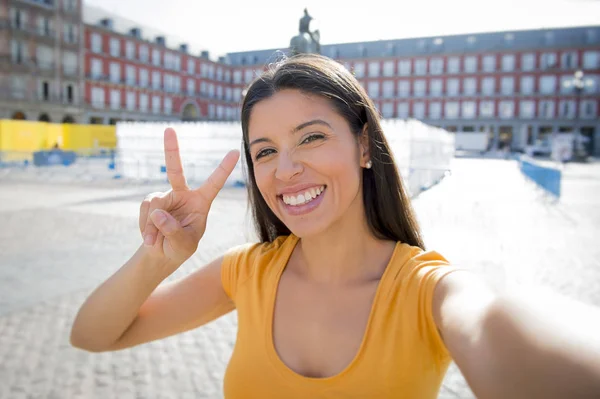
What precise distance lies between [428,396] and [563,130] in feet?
178

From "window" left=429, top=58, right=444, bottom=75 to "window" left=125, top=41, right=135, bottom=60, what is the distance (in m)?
30.2

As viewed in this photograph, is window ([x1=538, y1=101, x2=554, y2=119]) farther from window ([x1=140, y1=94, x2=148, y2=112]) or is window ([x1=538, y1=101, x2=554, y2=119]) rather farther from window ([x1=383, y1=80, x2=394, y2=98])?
window ([x1=140, y1=94, x2=148, y2=112])

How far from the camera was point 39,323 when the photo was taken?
4027mm

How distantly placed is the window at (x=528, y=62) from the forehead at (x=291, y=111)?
52128 millimetres

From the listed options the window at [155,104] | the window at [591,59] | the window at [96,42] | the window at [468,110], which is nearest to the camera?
the window at [96,42]

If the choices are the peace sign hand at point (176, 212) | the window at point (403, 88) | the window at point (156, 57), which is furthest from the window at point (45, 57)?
the peace sign hand at point (176, 212)

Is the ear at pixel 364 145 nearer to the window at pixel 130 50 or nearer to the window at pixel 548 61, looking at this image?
the window at pixel 130 50

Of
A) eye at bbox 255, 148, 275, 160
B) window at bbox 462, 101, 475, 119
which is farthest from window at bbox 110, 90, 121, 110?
eye at bbox 255, 148, 275, 160

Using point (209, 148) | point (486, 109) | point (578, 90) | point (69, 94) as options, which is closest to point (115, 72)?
point (69, 94)

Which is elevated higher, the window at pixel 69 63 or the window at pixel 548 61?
the window at pixel 548 61

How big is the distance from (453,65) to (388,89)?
278 inches

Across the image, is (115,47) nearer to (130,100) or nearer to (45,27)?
(130,100)

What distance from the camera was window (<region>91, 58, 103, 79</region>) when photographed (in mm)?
40562

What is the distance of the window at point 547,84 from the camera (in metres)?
46.0
